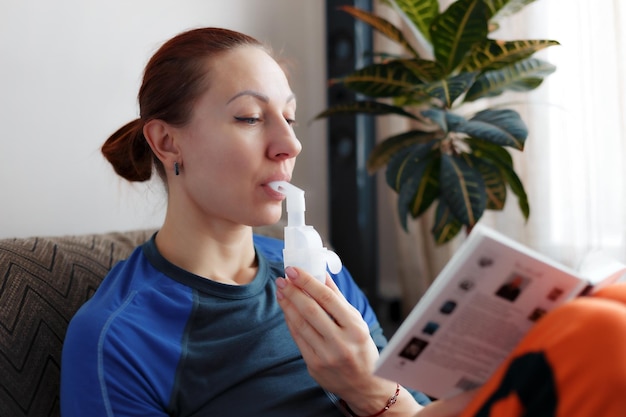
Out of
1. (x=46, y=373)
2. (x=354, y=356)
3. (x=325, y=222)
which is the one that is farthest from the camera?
(x=325, y=222)

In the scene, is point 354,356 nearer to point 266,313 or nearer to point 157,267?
point 266,313

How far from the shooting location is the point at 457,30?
170 cm

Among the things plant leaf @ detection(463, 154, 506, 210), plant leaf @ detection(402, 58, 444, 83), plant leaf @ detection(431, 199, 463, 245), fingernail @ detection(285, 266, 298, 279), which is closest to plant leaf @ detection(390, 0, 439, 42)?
plant leaf @ detection(402, 58, 444, 83)

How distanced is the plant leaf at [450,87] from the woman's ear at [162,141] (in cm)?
72

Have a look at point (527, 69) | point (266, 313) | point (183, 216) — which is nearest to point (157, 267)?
point (183, 216)

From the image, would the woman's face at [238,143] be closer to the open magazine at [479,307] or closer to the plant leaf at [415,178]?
the open magazine at [479,307]

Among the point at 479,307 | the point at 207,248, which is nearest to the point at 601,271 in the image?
the point at 479,307

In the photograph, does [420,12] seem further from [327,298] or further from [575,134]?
[327,298]

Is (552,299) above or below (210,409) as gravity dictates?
above

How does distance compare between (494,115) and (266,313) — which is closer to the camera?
(266,313)

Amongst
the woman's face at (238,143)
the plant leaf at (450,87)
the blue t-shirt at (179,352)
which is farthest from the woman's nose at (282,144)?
the plant leaf at (450,87)

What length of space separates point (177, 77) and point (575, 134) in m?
1.24

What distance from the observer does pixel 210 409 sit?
107 cm

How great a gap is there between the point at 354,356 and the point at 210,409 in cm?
26
